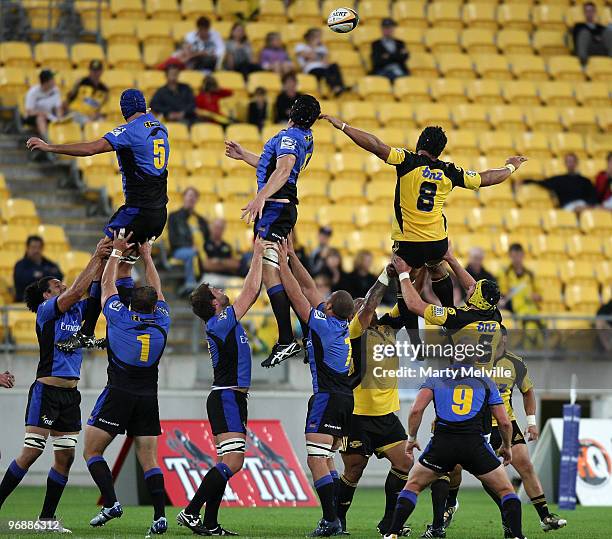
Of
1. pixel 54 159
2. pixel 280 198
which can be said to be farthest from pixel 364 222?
pixel 280 198

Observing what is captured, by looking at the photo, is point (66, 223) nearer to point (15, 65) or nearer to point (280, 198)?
point (15, 65)

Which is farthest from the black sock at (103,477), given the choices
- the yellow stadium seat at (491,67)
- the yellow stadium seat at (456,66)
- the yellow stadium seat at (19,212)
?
the yellow stadium seat at (491,67)

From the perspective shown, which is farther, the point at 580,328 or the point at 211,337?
the point at 580,328

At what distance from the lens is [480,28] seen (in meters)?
24.2

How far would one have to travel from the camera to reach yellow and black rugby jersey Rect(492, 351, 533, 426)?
12914 mm

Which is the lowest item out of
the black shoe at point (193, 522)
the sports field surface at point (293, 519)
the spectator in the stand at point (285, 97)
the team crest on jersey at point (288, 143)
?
the sports field surface at point (293, 519)

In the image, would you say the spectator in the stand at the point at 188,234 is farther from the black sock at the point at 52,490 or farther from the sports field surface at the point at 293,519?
the black sock at the point at 52,490

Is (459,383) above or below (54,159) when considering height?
below

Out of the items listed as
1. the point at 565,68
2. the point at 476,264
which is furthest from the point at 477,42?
the point at 476,264

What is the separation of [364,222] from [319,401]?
8536 millimetres

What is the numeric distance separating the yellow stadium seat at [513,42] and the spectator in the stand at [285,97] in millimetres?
4701

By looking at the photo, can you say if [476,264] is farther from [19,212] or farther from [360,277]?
[19,212]

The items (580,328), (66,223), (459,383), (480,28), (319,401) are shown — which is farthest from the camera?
(480,28)

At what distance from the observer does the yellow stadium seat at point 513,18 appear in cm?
2447
